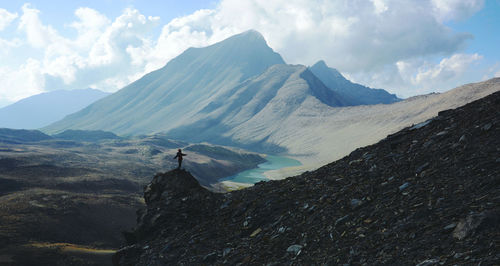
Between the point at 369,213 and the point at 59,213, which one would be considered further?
the point at 59,213

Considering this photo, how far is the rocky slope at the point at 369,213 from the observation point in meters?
10.1

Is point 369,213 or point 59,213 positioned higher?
point 369,213

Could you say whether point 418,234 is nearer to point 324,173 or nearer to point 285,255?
point 285,255

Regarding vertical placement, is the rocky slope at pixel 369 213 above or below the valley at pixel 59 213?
above

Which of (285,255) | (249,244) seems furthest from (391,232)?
(249,244)

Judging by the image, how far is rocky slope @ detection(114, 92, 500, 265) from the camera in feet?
33.1

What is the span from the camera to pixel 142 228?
24500mm

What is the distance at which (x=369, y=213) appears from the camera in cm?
1351

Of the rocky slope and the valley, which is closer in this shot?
the rocky slope

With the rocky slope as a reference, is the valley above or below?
below

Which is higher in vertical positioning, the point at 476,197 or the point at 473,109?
the point at 473,109

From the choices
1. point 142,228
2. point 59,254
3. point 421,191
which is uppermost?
point 421,191

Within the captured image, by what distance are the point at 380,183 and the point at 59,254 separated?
40.4 metres

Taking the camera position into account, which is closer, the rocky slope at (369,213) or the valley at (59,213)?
the rocky slope at (369,213)
